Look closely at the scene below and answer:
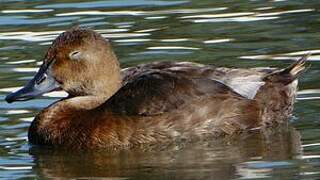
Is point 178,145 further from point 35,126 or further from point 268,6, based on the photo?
point 268,6

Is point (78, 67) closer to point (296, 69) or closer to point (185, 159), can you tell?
point (185, 159)

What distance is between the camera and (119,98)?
39.9 feet

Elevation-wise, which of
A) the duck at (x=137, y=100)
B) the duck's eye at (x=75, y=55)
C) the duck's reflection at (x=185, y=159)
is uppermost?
the duck's eye at (x=75, y=55)

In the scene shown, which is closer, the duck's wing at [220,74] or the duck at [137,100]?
the duck at [137,100]

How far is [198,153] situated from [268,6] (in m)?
5.72

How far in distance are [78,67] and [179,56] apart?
7.91 feet

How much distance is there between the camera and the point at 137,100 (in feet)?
39.7

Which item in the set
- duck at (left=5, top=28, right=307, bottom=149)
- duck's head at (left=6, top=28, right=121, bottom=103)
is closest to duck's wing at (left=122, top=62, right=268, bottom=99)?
duck at (left=5, top=28, right=307, bottom=149)

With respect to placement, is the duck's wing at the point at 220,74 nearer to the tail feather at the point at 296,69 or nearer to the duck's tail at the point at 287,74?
the duck's tail at the point at 287,74

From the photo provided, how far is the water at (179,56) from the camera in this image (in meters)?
11.1

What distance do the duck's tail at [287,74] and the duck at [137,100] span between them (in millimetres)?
66

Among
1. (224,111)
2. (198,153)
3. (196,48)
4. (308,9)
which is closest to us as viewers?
(198,153)

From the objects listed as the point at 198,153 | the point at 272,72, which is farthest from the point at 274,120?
the point at 198,153

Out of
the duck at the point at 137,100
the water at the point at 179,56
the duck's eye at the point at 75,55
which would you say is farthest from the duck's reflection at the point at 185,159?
the duck's eye at the point at 75,55
